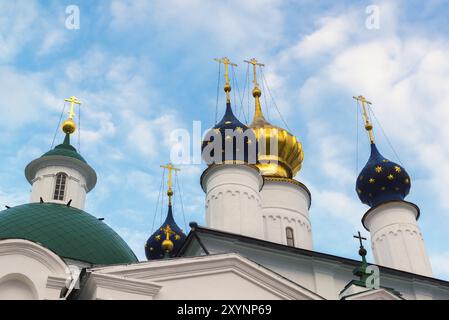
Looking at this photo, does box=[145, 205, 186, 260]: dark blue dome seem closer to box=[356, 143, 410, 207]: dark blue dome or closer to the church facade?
the church facade

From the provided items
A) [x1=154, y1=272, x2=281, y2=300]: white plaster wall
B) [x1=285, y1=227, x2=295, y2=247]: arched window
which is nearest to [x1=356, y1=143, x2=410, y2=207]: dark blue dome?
[x1=285, y1=227, x2=295, y2=247]: arched window

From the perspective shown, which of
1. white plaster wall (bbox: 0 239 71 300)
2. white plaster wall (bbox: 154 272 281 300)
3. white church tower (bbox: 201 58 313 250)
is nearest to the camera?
white plaster wall (bbox: 154 272 281 300)

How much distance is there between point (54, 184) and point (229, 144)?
6.18 metres

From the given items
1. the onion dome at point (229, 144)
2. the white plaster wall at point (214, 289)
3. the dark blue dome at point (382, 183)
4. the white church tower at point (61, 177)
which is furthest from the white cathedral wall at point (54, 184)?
the white plaster wall at point (214, 289)

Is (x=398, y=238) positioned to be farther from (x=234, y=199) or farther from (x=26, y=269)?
(x=26, y=269)

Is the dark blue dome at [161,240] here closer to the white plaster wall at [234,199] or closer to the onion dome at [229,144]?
the onion dome at [229,144]

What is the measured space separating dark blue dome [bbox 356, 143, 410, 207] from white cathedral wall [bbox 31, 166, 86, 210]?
30.5ft

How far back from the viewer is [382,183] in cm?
2048

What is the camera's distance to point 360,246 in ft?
49.1

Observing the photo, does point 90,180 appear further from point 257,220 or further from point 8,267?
point 8,267

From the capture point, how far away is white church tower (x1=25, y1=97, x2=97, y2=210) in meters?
21.0

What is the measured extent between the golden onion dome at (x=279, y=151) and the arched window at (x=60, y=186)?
6.56m

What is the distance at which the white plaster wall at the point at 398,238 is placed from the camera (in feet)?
62.8

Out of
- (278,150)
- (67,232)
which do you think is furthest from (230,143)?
(67,232)
